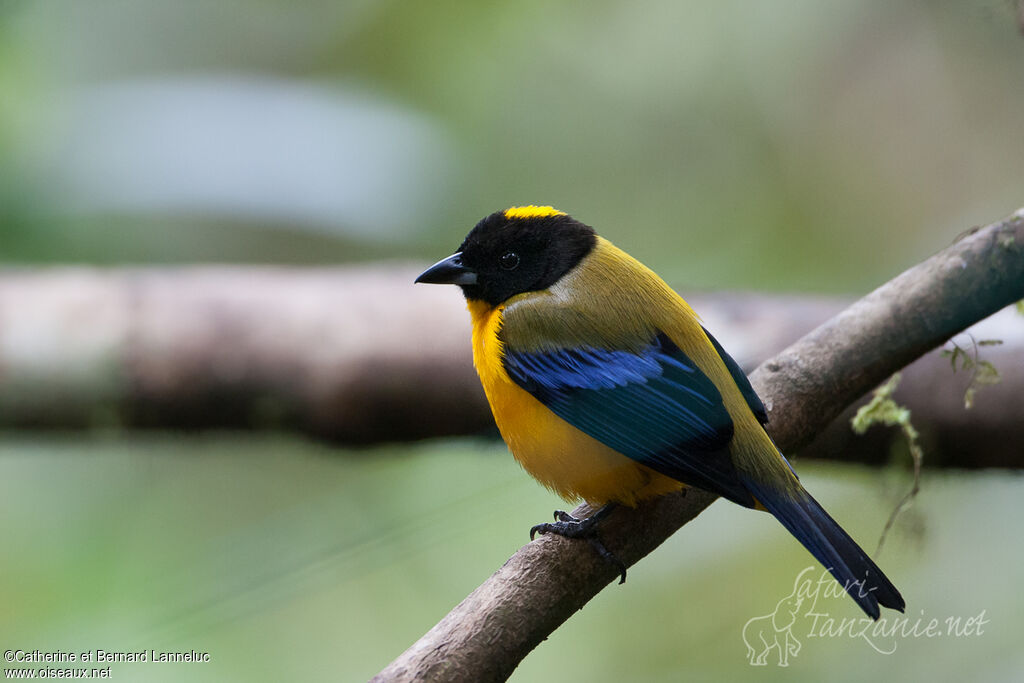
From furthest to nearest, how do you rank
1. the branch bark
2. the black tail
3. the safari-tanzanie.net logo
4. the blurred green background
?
1. the blurred green background
2. the safari-tanzanie.net logo
3. the branch bark
4. the black tail

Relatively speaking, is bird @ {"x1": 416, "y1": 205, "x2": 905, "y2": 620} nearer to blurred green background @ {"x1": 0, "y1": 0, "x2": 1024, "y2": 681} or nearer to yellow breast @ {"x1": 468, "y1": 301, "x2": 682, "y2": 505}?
yellow breast @ {"x1": 468, "y1": 301, "x2": 682, "y2": 505}

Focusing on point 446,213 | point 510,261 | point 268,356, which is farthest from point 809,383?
point 446,213

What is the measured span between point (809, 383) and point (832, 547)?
58 cm

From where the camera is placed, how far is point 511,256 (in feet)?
8.43

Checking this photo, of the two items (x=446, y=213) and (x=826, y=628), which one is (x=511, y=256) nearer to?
(x=826, y=628)

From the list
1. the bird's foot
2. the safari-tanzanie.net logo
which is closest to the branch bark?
the bird's foot

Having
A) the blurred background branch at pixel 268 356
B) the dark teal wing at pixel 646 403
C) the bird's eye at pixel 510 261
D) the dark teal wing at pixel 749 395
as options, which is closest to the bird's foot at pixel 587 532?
the dark teal wing at pixel 646 403

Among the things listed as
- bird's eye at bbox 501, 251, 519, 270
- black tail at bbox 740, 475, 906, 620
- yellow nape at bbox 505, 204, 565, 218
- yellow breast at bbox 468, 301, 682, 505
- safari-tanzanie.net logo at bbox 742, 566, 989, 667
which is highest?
yellow nape at bbox 505, 204, 565, 218

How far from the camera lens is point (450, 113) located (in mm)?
4301

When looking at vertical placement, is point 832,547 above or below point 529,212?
below

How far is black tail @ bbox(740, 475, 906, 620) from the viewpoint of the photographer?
176 cm

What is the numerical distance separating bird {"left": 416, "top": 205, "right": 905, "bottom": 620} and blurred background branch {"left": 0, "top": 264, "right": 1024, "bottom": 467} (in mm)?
691

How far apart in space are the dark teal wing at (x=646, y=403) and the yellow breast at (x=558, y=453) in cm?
3

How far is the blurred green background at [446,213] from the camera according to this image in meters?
2.81
